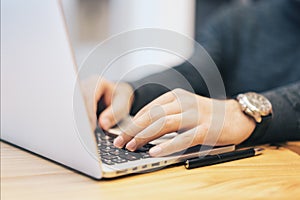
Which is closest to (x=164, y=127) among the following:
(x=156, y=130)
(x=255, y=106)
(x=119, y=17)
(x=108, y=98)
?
(x=156, y=130)

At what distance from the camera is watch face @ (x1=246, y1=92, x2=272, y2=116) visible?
767 mm

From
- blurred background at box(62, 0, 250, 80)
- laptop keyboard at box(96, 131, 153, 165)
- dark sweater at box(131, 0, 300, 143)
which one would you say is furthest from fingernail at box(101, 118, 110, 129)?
blurred background at box(62, 0, 250, 80)

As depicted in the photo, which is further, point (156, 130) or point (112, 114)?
point (112, 114)

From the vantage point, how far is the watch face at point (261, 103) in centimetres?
77

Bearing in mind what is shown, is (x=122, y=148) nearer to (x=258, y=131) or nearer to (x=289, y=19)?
(x=258, y=131)

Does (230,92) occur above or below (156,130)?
below

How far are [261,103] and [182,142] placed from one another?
230 millimetres

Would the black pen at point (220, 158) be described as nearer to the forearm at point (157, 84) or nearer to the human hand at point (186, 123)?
the human hand at point (186, 123)

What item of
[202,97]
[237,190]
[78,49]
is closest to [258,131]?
[202,97]

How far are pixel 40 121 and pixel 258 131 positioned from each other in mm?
392

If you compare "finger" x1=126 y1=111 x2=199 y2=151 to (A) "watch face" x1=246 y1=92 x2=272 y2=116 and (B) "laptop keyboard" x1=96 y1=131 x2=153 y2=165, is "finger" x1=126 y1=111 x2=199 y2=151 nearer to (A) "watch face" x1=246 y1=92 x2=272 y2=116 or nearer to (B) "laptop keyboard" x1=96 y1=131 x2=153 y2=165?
(B) "laptop keyboard" x1=96 y1=131 x2=153 y2=165

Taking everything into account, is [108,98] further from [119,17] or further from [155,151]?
[119,17]

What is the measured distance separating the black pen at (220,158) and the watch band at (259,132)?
0.05 metres

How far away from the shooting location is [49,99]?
55 cm
